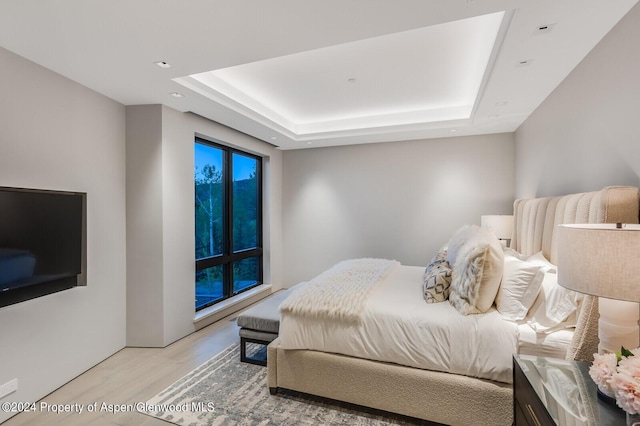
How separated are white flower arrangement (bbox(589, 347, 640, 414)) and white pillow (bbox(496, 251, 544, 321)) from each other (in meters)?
0.83

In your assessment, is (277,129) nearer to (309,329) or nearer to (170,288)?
(170,288)

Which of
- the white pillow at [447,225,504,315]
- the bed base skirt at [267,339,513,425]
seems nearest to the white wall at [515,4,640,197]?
the white pillow at [447,225,504,315]

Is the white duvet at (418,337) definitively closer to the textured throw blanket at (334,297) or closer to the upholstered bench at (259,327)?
the textured throw blanket at (334,297)

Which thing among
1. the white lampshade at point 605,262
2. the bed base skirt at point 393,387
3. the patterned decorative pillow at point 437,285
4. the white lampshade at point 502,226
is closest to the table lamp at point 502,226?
the white lampshade at point 502,226

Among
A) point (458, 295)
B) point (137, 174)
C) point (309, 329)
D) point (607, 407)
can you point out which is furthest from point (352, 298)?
point (137, 174)

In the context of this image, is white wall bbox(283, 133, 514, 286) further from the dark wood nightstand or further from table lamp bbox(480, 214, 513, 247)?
the dark wood nightstand

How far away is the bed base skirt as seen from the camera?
1795 millimetres

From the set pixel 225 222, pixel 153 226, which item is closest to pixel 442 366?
pixel 153 226

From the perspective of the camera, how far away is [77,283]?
247cm

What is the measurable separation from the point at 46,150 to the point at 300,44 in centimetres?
218

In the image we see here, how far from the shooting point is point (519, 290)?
1.93 meters

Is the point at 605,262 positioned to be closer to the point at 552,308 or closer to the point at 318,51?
the point at 552,308

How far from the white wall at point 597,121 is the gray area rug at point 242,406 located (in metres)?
2.12

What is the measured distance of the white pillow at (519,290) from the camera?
6.17 feet
